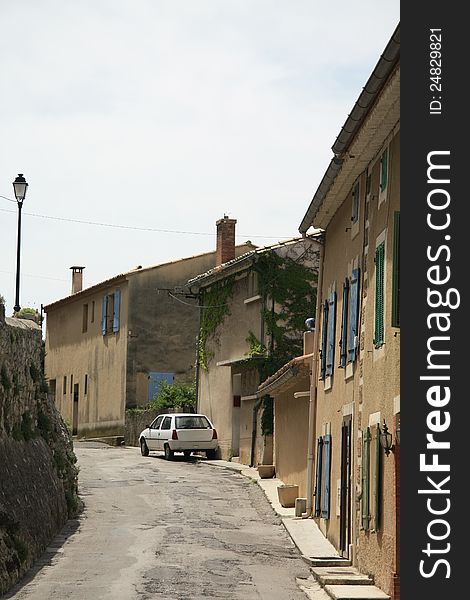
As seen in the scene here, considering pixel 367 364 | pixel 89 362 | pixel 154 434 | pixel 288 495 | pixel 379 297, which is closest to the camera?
pixel 379 297

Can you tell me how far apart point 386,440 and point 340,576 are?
246cm

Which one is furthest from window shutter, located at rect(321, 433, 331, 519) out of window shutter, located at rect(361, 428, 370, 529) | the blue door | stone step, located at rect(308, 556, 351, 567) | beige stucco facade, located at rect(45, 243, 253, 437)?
the blue door

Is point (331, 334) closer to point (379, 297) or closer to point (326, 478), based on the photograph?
point (326, 478)

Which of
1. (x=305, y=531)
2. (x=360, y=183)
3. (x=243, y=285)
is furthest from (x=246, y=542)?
(x=243, y=285)

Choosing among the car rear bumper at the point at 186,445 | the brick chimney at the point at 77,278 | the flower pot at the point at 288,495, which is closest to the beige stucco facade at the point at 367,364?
the flower pot at the point at 288,495

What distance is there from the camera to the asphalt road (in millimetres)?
15094

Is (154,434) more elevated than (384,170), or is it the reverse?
(384,170)

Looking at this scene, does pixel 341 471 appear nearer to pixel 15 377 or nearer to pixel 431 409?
pixel 15 377

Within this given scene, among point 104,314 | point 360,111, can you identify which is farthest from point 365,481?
point 104,314

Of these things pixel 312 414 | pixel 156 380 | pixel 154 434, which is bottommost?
pixel 154 434

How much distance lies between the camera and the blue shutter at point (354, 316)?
17250mm

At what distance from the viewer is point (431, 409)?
10211mm

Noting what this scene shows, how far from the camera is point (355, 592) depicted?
1423 centimetres

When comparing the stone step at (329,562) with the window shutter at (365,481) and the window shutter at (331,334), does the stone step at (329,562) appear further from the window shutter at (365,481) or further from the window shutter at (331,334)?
the window shutter at (331,334)
